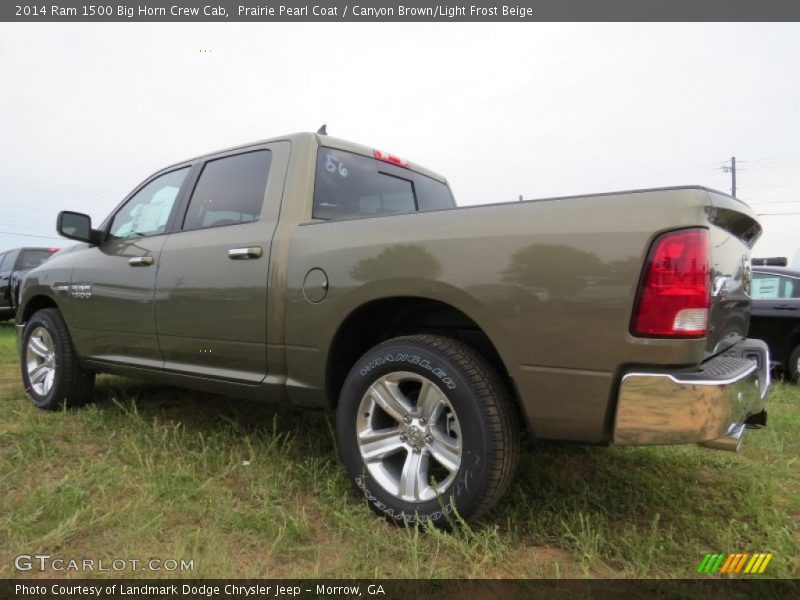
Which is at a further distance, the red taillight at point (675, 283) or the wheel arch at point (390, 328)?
the wheel arch at point (390, 328)

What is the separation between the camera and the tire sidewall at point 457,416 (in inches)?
80.2

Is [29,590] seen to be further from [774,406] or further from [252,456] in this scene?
[774,406]

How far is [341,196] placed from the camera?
3.03 metres

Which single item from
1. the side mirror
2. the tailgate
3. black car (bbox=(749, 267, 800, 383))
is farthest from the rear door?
black car (bbox=(749, 267, 800, 383))

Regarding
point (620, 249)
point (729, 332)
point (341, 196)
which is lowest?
point (729, 332)

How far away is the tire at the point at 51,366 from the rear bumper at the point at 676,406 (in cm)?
375

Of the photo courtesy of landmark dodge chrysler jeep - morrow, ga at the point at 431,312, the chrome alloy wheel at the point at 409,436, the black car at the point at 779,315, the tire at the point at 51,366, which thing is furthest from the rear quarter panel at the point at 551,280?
the black car at the point at 779,315

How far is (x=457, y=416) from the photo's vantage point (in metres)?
2.10

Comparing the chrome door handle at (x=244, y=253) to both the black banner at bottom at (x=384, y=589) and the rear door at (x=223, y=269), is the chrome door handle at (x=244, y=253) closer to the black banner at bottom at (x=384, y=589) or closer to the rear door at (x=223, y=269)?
the rear door at (x=223, y=269)

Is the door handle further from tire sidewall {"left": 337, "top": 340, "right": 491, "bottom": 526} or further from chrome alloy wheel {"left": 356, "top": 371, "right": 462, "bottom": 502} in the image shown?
chrome alloy wheel {"left": 356, "top": 371, "right": 462, "bottom": 502}

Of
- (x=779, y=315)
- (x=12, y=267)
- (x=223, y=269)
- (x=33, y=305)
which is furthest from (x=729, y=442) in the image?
(x=12, y=267)

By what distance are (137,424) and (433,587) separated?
101 inches

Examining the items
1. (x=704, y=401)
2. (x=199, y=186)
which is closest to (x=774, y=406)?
(x=704, y=401)

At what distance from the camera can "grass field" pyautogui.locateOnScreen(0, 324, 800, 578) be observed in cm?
202
